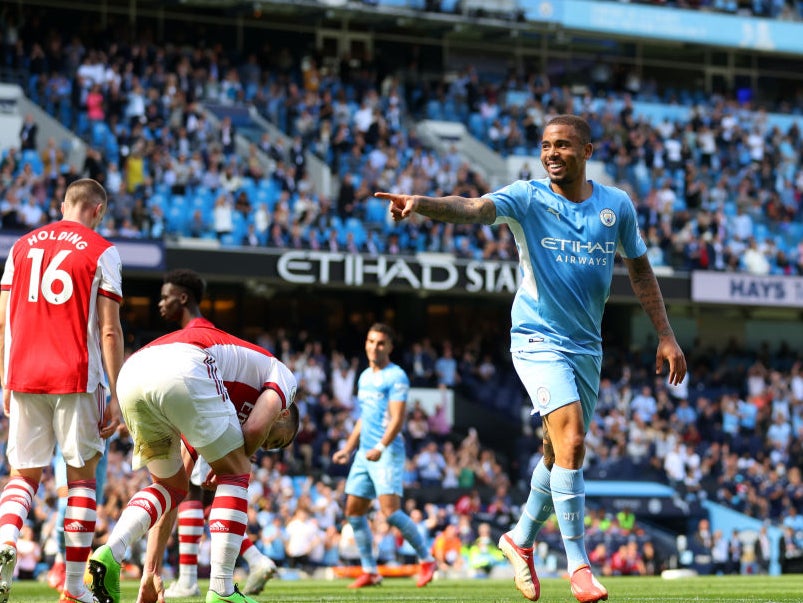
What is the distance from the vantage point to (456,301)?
32312 mm

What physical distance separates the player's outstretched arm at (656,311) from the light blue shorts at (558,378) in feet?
1.46

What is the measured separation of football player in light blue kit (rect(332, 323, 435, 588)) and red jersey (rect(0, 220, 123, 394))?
5734mm

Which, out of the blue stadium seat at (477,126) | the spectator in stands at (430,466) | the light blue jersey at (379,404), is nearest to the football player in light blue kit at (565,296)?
the light blue jersey at (379,404)

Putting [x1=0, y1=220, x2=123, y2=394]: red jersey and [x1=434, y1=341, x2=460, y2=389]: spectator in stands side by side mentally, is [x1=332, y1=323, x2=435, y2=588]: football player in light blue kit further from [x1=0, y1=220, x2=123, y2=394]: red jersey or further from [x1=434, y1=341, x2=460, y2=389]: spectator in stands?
[x1=434, y1=341, x2=460, y2=389]: spectator in stands

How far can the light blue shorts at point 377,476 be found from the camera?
44.9 feet

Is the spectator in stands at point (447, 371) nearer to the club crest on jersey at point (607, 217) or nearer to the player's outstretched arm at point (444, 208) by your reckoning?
the club crest on jersey at point (607, 217)

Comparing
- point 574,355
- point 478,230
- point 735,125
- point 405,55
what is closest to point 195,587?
point 574,355

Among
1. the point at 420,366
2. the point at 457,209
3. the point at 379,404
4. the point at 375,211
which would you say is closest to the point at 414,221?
the point at 375,211

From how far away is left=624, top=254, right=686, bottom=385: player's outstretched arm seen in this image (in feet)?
27.1

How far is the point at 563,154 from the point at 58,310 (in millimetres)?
3229

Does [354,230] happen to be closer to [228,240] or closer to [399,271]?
[399,271]

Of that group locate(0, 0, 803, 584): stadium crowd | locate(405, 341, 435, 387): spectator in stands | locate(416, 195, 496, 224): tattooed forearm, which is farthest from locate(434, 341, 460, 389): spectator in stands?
locate(416, 195, 496, 224): tattooed forearm

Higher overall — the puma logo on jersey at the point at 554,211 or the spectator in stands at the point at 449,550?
the puma logo on jersey at the point at 554,211

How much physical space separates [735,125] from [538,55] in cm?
593
